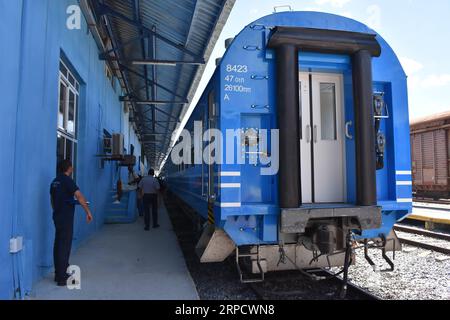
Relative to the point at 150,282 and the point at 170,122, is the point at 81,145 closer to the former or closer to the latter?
the point at 150,282

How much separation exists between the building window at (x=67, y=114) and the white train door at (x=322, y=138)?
4.34m

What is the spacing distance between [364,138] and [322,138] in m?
0.56

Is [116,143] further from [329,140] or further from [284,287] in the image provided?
[329,140]

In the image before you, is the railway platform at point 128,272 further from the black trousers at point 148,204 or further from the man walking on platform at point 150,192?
the man walking on platform at point 150,192

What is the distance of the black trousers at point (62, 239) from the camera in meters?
4.84

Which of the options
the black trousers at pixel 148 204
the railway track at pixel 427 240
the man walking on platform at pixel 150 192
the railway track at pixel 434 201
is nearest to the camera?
the railway track at pixel 427 240

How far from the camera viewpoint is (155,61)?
32.6ft

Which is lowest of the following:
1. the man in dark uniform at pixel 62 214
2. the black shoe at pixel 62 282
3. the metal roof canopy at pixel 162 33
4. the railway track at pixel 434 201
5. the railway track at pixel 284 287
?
the railway track at pixel 284 287

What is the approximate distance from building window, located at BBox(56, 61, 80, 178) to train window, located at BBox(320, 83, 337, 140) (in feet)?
14.8

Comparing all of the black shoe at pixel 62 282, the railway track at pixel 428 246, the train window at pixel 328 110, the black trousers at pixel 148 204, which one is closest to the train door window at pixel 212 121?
the train window at pixel 328 110

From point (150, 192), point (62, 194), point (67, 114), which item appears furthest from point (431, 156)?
point (62, 194)

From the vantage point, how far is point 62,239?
4852 millimetres
